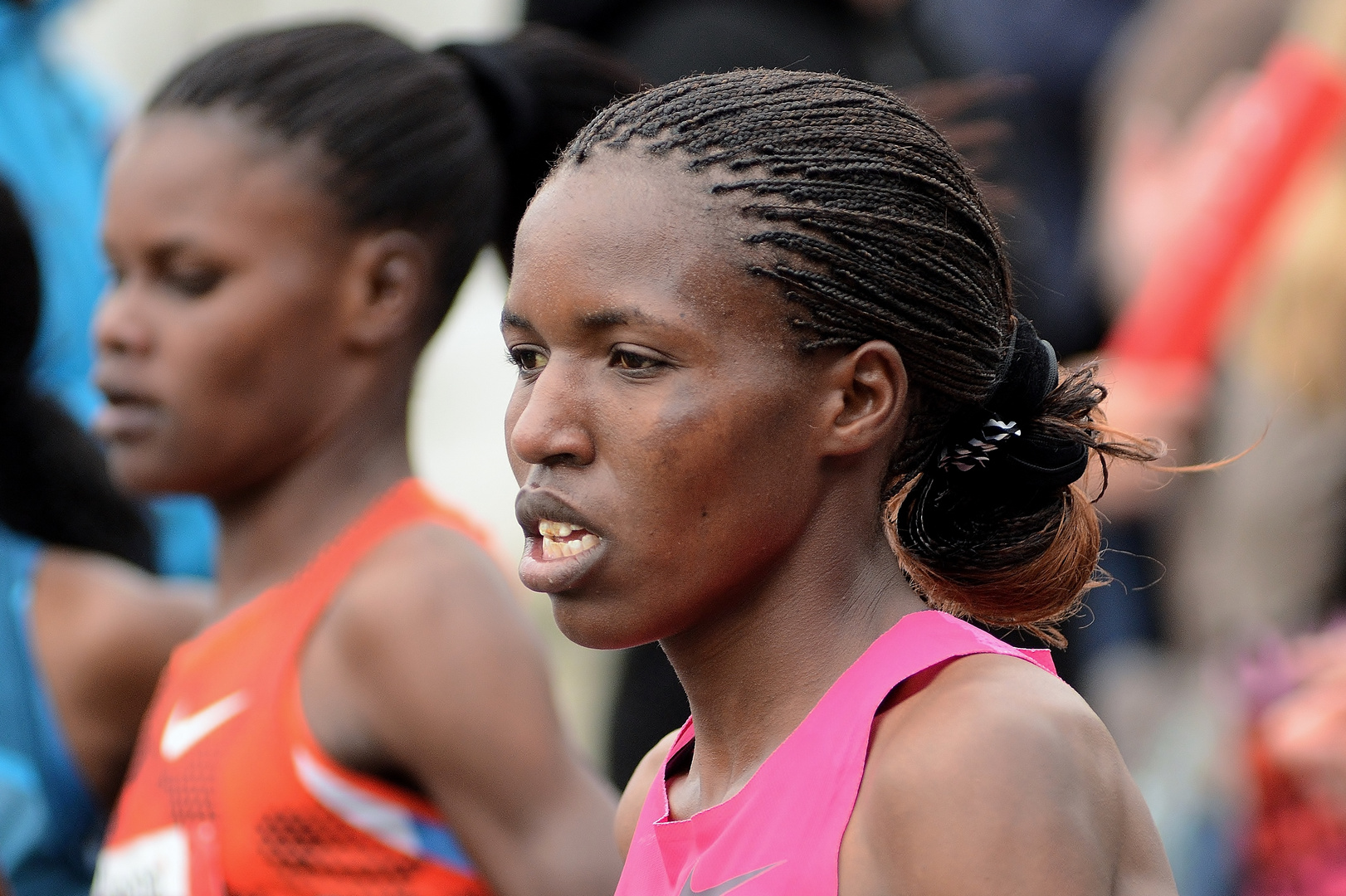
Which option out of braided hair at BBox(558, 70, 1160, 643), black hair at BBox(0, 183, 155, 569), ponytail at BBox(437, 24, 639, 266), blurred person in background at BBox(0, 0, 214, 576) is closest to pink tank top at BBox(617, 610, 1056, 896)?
braided hair at BBox(558, 70, 1160, 643)

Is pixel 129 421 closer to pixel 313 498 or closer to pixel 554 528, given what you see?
pixel 313 498

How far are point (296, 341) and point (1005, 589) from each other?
4.33 feet

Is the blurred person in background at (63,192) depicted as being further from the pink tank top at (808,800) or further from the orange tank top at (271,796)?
the pink tank top at (808,800)

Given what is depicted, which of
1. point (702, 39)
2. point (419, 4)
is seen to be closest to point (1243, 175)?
point (702, 39)

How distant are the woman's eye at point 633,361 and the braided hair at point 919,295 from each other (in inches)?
5.2

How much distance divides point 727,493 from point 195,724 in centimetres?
135

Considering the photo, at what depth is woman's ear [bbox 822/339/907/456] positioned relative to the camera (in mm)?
1684

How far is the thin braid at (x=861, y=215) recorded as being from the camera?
1.67 metres

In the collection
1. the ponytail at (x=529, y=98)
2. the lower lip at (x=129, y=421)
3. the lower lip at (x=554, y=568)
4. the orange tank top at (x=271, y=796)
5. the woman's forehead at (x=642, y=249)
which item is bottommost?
the orange tank top at (x=271, y=796)

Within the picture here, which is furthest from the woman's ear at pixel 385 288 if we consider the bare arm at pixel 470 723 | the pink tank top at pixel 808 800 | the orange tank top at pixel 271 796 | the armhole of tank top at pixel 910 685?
the armhole of tank top at pixel 910 685

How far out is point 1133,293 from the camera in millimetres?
4699

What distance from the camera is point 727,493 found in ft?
5.48

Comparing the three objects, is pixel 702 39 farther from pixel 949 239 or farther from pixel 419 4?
pixel 419 4

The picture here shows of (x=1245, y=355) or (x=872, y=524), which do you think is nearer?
(x=872, y=524)
